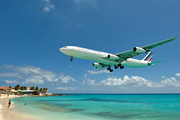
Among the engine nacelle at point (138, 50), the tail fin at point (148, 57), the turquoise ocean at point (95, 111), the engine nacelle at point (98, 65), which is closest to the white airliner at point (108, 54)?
the engine nacelle at point (138, 50)

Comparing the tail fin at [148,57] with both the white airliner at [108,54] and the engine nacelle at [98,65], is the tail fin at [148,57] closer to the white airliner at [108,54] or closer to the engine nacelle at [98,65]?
the white airliner at [108,54]

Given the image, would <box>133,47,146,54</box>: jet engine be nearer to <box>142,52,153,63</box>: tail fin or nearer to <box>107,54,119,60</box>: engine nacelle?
<box>107,54,119,60</box>: engine nacelle

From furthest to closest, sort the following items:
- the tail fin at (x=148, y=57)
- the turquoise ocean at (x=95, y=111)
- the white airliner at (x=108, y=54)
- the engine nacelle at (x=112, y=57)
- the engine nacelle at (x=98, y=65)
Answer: the tail fin at (x=148, y=57)
the engine nacelle at (x=98, y=65)
the turquoise ocean at (x=95, y=111)
the engine nacelle at (x=112, y=57)
the white airliner at (x=108, y=54)

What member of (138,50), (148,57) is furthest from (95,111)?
(138,50)

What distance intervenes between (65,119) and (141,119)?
67.9 feet

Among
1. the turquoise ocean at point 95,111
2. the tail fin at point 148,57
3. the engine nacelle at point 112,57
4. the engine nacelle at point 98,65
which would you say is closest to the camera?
the engine nacelle at point 112,57

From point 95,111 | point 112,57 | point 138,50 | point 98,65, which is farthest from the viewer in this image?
point 95,111

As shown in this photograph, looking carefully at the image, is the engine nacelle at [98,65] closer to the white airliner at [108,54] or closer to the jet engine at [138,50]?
the white airliner at [108,54]

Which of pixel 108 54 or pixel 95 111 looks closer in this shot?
pixel 108 54

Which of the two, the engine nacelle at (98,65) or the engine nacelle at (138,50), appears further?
the engine nacelle at (98,65)

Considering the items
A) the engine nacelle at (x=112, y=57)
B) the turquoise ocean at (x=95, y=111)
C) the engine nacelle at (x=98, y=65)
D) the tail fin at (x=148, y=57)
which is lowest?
the turquoise ocean at (x=95, y=111)

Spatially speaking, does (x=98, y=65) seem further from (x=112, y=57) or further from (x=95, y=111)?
(x=95, y=111)

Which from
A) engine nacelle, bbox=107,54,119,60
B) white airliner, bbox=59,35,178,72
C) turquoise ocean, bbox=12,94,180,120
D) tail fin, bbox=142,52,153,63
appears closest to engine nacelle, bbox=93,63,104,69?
white airliner, bbox=59,35,178,72

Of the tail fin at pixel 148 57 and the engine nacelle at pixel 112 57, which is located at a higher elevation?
the tail fin at pixel 148 57
